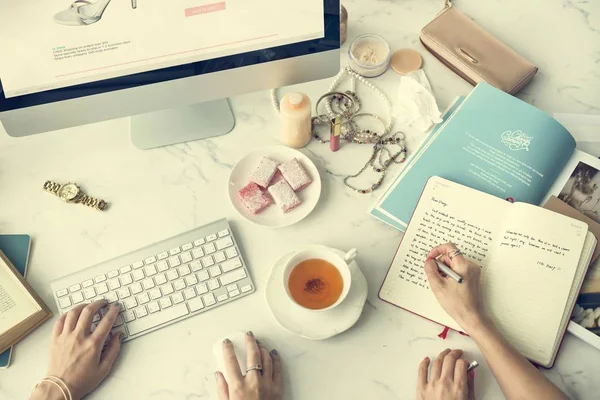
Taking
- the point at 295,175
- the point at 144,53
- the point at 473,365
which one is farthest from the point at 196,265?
the point at 473,365

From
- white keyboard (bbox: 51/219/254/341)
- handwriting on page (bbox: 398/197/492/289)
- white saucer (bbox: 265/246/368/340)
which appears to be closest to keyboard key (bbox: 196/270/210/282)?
white keyboard (bbox: 51/219/254/341)

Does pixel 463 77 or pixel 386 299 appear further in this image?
pixel 463 77

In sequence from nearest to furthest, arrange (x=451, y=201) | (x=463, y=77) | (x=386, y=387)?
(x=386, y=387), (x=451, y=201), (x=463, y=77)

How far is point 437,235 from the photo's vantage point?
945mm

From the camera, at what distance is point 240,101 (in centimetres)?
111

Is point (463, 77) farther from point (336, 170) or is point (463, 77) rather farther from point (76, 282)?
point (76, 282)

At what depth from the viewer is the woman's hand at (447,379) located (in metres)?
0.83

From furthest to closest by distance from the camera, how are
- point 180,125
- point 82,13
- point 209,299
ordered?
1. point 180,125
2. point 209,299
3. point 82,13

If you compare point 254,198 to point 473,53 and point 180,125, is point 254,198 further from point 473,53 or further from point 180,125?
point 473,53

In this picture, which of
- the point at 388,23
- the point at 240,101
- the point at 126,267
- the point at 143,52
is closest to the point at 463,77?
the point at 388,23

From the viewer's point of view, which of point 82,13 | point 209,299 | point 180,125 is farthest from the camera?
point 180,125

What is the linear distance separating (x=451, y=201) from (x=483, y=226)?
0.07 meters

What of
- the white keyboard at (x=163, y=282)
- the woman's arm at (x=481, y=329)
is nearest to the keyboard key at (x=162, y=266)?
the white keyboard at (x=163, y=282)

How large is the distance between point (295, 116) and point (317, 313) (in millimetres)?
335
